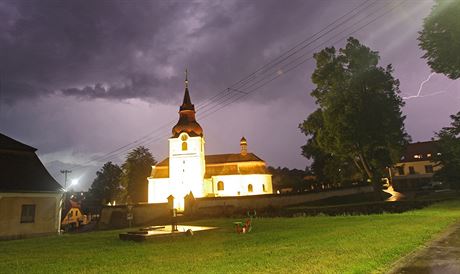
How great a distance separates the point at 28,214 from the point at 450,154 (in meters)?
35.1

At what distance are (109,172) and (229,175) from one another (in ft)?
208

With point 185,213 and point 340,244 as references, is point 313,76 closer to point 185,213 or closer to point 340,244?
point 185,213

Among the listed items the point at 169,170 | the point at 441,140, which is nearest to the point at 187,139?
the point at 169,170

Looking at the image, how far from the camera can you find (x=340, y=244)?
10.2m

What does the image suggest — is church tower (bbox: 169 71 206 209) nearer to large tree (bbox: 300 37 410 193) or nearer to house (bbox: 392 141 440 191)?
large tree (bbox: 300 37 410 193)

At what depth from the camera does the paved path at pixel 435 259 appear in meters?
6.70

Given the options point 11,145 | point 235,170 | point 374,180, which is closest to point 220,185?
point 235,170

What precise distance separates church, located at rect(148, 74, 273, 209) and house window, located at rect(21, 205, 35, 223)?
32648 mm

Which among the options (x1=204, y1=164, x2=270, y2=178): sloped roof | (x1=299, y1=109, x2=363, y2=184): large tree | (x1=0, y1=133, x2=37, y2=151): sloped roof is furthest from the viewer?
(x1=204, y1=164, x2=270, y2=178): sloped roof

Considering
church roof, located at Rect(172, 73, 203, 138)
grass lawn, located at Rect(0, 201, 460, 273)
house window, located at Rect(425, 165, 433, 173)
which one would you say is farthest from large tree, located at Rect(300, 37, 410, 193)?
house window, located at Rect(425, 165, 433, 173)

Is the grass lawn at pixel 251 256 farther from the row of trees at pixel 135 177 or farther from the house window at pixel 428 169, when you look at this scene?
the house window at pixel 428 169

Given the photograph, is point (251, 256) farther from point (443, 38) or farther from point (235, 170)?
point (235, 170)

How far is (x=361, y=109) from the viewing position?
32.8m

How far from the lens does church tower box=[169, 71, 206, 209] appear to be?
191 ft
